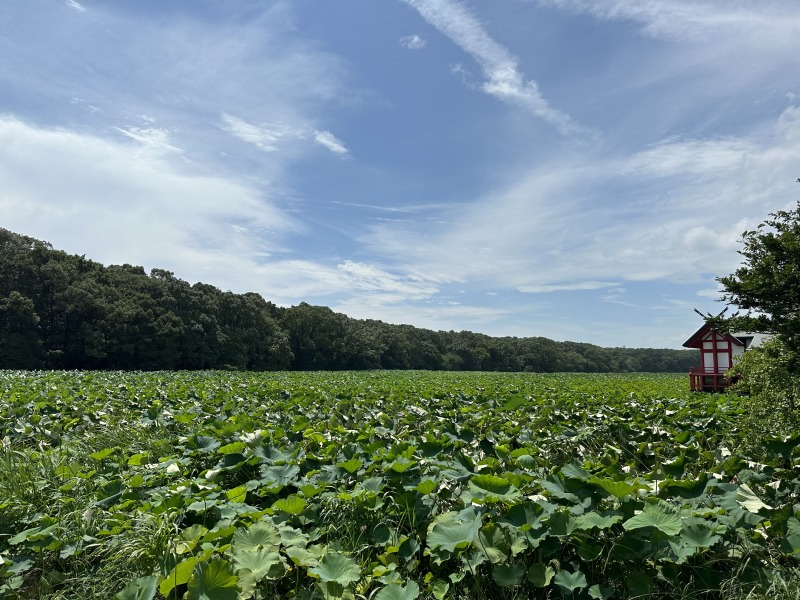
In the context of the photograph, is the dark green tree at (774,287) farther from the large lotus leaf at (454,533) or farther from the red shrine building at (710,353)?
the red shrine building at (710,353)

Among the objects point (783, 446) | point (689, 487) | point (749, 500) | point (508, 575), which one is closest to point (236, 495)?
point (508, 575)

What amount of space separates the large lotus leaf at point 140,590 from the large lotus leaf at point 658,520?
2495mm

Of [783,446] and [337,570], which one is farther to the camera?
[783,446]

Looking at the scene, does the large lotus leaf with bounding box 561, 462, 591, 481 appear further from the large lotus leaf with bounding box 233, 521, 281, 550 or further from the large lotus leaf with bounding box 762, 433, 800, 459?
the large lotus leaf with bounding box 233, 521, 281, 550

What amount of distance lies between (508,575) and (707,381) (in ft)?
71.0

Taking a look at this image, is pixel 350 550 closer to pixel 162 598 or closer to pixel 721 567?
pixel 162 598

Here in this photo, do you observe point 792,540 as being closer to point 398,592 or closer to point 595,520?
point 595,520

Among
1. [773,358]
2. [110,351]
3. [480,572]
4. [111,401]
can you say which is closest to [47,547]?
[480,572]

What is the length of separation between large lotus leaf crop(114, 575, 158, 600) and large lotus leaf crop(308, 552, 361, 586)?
792mm

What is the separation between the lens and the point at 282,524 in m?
3.11

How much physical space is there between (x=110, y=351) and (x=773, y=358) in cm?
4421

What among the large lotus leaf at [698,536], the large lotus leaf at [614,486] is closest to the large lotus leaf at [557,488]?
the large lotus leaf at [614,486]

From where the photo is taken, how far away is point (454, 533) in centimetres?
276

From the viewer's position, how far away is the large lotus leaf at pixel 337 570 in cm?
254
